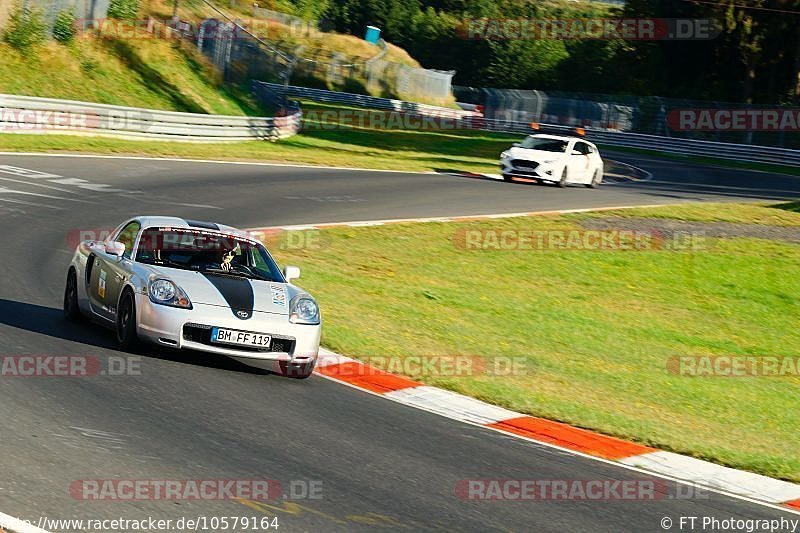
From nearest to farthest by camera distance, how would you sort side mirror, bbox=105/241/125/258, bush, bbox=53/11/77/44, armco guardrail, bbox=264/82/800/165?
1. side mirror, bbox=105/241/125/258
2. bush, bbox=53/11/77/44
3. armco guardrail, bbox=264/82/800/165

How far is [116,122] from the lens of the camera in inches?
1214

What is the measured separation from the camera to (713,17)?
67750 mm

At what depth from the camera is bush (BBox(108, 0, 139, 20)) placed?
4125 cm

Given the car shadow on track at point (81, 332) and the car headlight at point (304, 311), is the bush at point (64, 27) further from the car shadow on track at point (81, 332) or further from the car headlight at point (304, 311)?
the car headlight at point (304, 311)

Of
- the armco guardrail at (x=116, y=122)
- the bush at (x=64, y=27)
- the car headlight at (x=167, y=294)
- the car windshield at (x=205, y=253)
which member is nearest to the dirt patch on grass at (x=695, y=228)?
the car windshield at (x=205, y=253)

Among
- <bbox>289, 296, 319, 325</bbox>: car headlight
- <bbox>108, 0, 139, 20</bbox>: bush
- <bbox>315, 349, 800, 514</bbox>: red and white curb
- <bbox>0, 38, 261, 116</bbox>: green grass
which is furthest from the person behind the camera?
<bbox>108, 0, 139, 20</bbox>: bush

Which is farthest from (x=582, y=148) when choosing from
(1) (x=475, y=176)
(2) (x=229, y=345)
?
(2) (x=229, y=345)

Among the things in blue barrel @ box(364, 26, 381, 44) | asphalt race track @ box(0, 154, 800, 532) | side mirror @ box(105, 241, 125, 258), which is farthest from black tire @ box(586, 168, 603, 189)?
blue barrel @ box(364, 26, 381, 44)

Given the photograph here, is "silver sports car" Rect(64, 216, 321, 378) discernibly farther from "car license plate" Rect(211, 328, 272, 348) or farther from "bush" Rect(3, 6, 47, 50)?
"bush" Rect(3, 6, 47, 50)

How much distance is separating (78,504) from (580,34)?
87.5m

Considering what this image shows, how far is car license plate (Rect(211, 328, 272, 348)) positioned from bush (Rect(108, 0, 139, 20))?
110 ft

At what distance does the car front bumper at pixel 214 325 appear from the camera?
9.80m

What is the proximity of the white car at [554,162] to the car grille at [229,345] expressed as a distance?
21.8m

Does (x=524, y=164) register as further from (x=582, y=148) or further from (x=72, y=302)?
(x=72, y=302)
